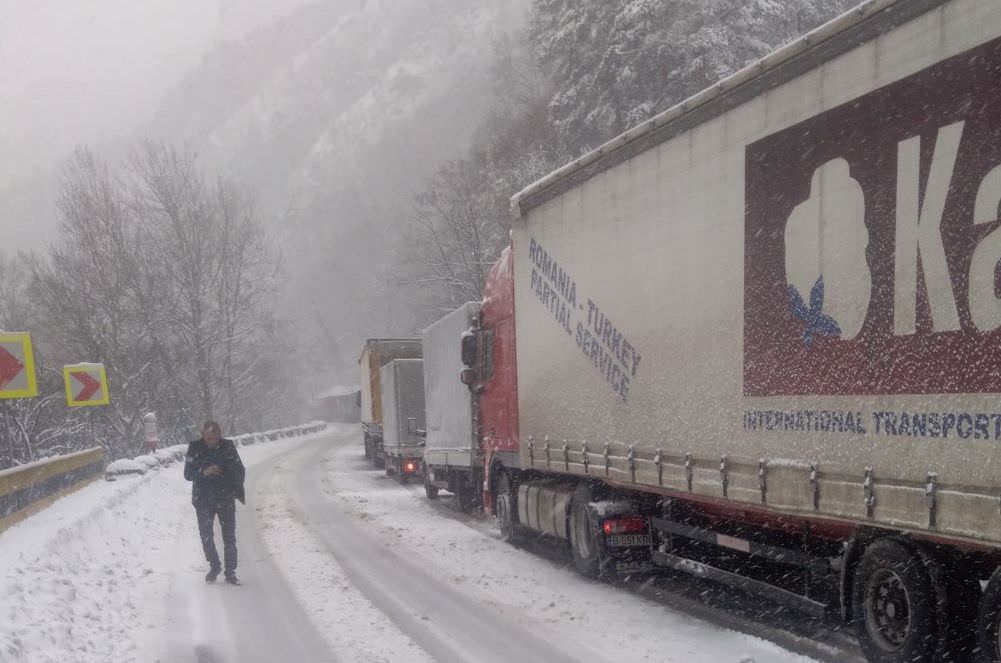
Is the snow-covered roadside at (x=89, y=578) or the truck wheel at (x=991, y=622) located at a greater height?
the truck wheel at (x=991, y=622)

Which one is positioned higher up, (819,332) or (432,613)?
(819,332)

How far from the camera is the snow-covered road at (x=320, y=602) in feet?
21.8

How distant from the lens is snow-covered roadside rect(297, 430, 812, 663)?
21.5 feet

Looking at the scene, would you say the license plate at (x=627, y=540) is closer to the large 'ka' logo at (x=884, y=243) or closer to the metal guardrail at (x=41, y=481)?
the large 'ka' logo at (x=884, y=243)

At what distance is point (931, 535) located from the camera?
4.77 meters

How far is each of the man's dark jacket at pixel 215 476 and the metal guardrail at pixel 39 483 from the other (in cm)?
270

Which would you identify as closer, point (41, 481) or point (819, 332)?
point (819, 332)

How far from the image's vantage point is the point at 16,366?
10812 mm

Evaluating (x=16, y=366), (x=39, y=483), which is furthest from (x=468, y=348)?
(x=39, y=483)

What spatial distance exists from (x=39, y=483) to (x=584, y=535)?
8251 mm

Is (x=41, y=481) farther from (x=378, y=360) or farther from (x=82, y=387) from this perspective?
(x=378, y=360)

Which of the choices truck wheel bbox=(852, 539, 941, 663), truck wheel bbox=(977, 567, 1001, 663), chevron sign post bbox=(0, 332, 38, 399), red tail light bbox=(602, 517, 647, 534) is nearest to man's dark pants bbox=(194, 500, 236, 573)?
chevron sign post bbox=(0, 332, 38, 399)

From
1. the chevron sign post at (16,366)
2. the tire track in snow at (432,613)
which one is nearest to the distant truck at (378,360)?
the tire track in snow at (432,613)

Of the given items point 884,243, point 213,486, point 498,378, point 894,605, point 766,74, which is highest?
point 766,74
